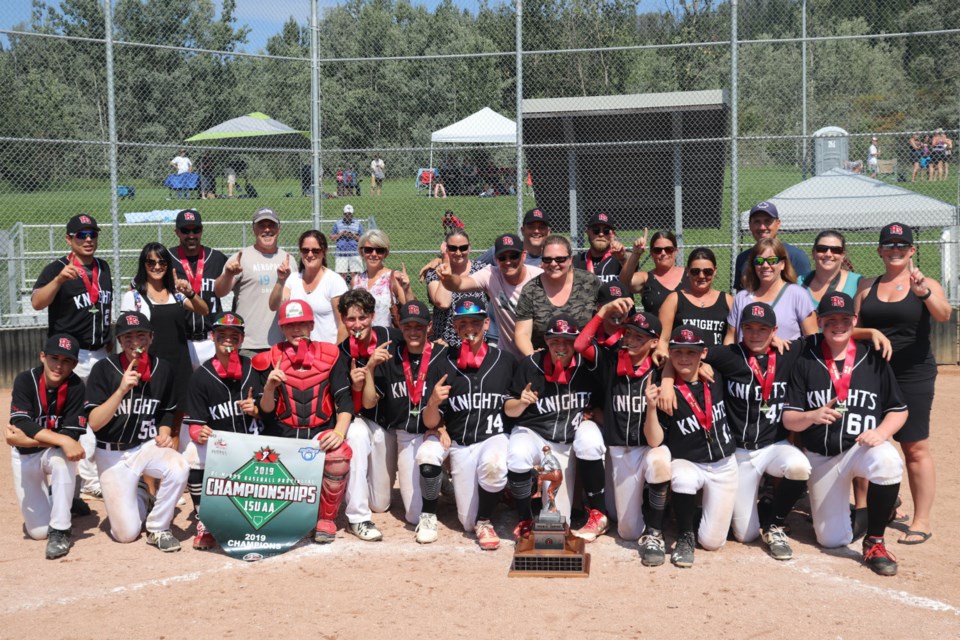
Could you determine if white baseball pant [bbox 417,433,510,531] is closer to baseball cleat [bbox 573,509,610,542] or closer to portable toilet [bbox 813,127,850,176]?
baseball cleat [bbox 573,509,610,542]

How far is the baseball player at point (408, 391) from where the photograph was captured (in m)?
5.88

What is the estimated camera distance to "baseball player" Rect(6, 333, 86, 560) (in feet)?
18.4

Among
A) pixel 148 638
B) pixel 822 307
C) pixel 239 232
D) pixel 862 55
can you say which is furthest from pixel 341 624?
pixel 239 232

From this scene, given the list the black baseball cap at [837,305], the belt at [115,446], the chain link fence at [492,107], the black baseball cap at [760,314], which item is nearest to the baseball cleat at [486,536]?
the black baseball cap at [760,314]

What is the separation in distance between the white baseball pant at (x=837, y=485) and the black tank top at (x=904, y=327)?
0.58 metres

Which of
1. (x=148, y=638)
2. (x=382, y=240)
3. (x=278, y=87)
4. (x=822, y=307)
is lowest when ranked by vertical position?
(x=148, y=638)

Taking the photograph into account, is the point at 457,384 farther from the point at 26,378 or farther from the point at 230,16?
the point at 230,16

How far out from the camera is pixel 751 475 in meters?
5.50

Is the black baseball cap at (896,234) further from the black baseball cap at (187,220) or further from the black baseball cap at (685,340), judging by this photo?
the black baseball cap at (187,220)

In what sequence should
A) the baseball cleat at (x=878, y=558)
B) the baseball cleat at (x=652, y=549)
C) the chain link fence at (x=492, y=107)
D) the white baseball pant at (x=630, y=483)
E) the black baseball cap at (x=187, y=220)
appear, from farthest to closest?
1. the chain link fence at (x=492, y=107)
2. the black baseball cap at (x=187, y=220)
3. the white baseball pant at (x=630, y=483)
4. the baseball cleat at (x=652, y=549)
5. the baseball cleat at (x=878, y=558)

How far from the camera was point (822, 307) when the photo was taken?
5.32m

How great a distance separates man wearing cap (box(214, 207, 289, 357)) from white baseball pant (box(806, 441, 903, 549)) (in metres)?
3.61

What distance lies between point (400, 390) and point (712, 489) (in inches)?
78.8

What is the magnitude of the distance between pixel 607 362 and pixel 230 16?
7.55 meters
